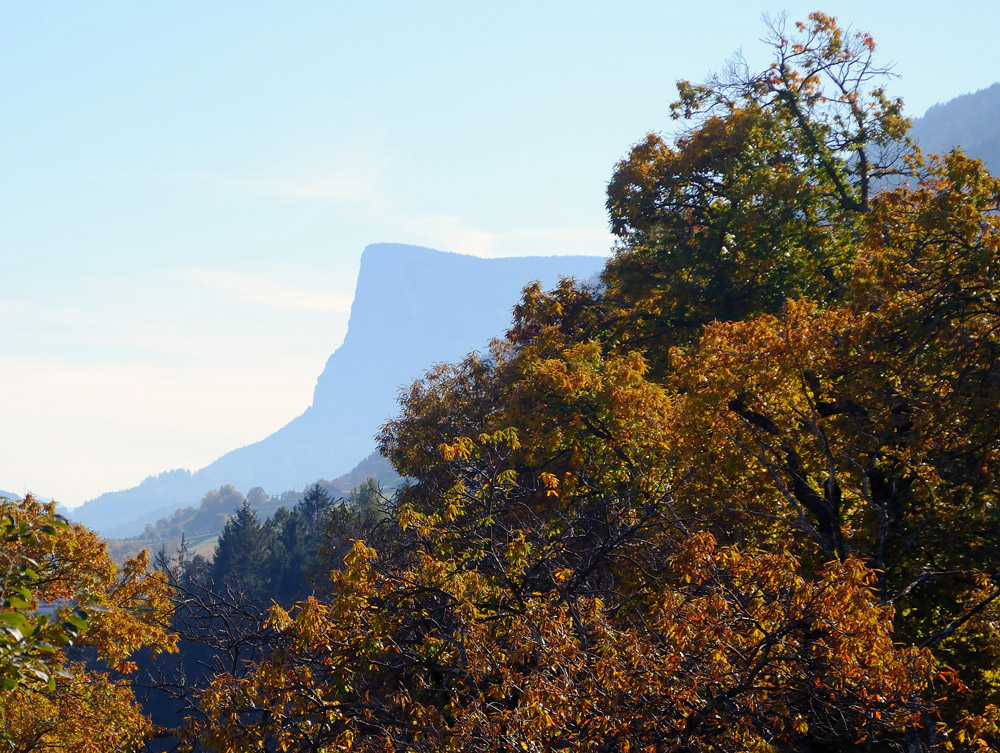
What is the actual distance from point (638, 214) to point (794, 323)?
10.9 m

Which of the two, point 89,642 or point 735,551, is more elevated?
point 735,551

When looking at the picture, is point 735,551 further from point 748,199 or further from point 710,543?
point 748,199

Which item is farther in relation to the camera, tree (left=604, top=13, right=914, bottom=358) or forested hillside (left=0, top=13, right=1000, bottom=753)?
tree (left=604, top=13, right=914, bottom=358)

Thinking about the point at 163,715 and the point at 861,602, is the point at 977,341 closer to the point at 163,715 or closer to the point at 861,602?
the point at 861,602

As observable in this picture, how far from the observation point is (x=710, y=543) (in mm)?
8898

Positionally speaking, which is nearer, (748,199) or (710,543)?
(710,543)

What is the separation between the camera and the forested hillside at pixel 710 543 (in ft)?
24.9

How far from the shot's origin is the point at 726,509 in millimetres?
13398

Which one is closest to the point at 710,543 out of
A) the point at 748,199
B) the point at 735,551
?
the point at 735,551

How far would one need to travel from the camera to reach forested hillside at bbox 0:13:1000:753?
24.9 feet

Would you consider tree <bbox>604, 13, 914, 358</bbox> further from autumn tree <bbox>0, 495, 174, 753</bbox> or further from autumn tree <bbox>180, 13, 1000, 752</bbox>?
autumn tree <bbox>0, 495, 174, 753</bbox>

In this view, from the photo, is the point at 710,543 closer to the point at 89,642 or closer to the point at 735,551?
the point at 735,551

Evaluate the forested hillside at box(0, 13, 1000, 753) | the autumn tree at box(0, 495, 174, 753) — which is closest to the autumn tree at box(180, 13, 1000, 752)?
the forested hillside at box(0, 13, 1000, 753)

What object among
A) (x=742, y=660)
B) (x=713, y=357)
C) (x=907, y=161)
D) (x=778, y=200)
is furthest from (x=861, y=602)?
(x=907, y=161)
